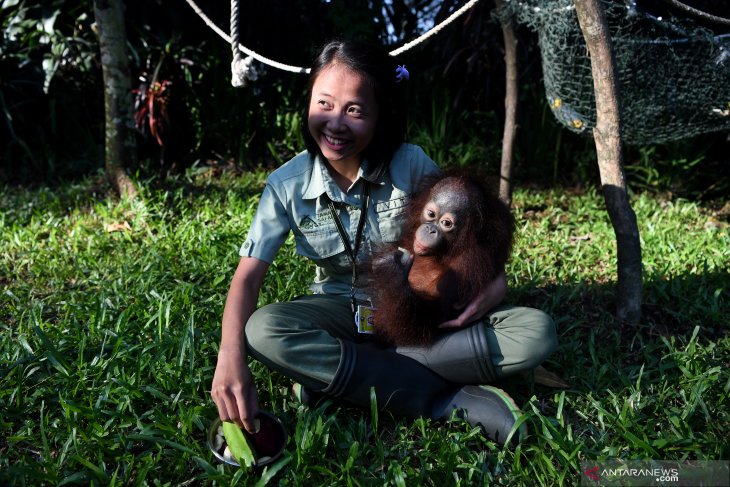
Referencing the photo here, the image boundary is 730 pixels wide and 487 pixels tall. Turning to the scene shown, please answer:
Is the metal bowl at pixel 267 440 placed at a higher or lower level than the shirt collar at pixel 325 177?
Result: lower

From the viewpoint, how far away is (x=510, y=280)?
2.93m

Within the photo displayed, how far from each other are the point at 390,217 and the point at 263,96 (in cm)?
273

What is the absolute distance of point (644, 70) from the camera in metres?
2.97

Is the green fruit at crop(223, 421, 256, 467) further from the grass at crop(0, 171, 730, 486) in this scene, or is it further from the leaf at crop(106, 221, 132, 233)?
the leaf at crop(106, 221, 132, 233)

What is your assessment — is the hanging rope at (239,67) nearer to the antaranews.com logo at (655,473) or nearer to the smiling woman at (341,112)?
the smiling woman at (341,112)

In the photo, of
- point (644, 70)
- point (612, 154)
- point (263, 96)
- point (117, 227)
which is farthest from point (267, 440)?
point (263, 96)

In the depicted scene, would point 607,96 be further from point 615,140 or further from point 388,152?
point 388,152

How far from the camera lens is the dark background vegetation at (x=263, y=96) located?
426 cm

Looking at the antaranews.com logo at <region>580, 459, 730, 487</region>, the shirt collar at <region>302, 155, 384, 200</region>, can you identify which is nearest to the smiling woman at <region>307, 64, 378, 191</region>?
the shirt collar at <region>302, 155, 384, 200</region>

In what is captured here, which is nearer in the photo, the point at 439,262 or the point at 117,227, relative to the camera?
the point at 439,262

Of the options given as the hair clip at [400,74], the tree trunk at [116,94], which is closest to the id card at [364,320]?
the hair clip at [400,74]

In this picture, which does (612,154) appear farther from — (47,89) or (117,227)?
(47,89)

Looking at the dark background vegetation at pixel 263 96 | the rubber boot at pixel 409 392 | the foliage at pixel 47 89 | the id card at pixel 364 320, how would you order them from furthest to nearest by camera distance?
the foliage at pixel 47 89
the dark background vegetation at pixel 263 96
the id card at pixel 364 320
the rubber boot at pixel 409 392

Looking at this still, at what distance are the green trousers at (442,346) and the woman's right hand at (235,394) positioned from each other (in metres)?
0.13
